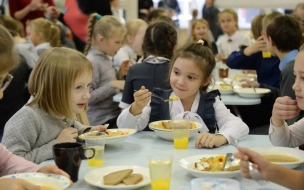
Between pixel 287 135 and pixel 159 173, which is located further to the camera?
pixel 287 135

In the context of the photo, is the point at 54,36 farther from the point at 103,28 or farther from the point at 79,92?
the point at 79,92

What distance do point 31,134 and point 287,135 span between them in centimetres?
114

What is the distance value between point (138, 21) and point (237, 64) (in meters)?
1.21

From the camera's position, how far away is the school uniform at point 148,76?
318cm

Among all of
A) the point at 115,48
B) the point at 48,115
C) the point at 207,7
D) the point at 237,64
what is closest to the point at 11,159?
the point at 48,115

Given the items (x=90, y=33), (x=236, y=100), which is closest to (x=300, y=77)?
(x=236, y=100)

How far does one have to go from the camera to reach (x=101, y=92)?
369 centimetres

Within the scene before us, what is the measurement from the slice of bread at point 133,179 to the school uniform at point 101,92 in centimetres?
223

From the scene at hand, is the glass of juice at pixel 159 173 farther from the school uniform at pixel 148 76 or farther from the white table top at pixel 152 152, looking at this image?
the school uniform at pixel 148 76

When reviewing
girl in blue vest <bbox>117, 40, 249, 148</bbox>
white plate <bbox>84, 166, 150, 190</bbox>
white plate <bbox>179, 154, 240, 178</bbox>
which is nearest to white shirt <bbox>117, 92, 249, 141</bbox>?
girl in blue vest <bbox>117, 40, 249, 148</bbox>

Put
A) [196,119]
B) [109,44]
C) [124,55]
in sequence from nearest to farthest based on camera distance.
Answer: [196,119] → [109,44] → [124,55]

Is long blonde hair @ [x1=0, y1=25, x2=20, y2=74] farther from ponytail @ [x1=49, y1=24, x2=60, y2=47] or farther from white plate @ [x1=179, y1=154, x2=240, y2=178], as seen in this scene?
ponytail @ [x1=49, y1=24, x2=60, y2=47]

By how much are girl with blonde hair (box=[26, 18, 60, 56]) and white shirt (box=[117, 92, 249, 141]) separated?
3.02 m

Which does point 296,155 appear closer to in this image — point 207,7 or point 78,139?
point 78,139
